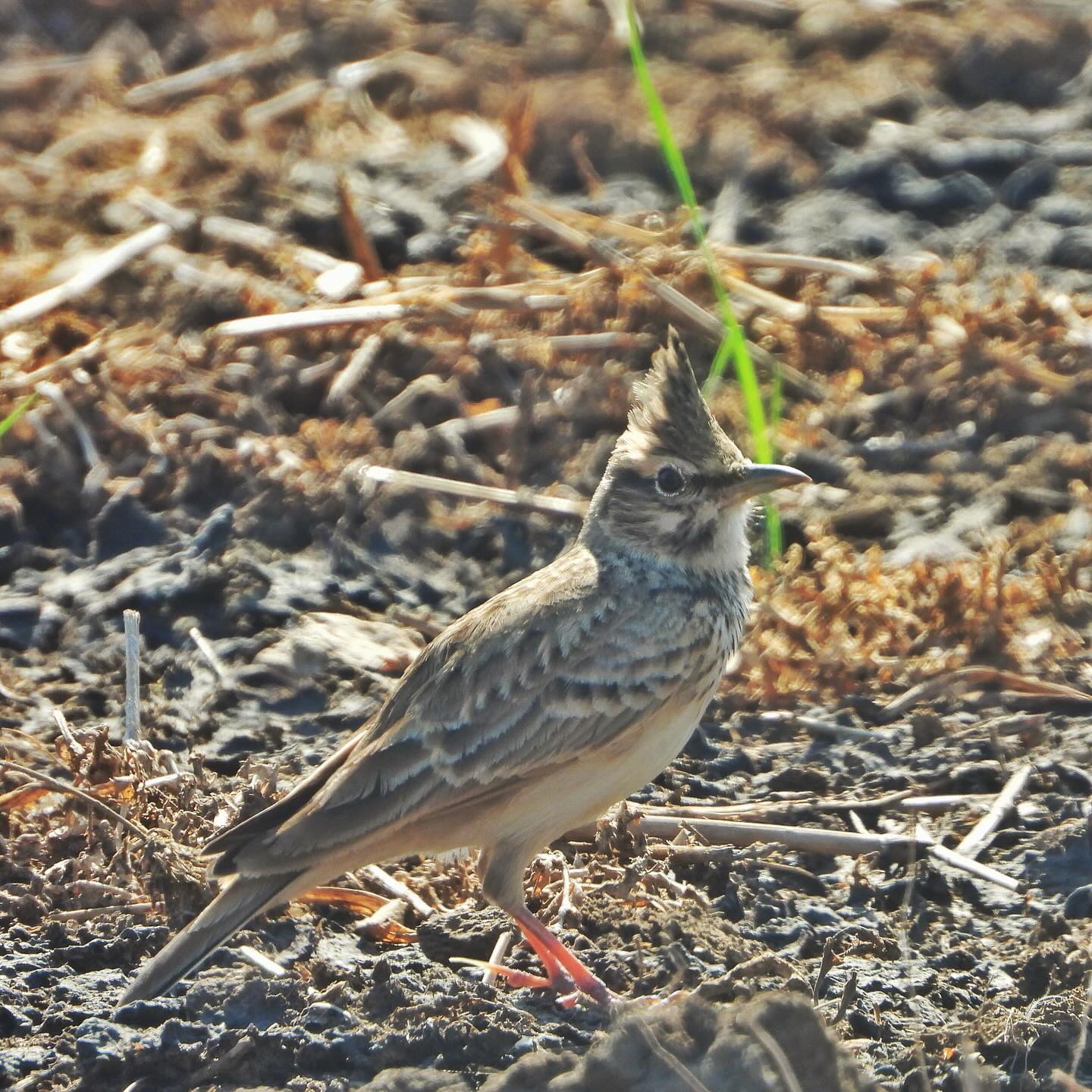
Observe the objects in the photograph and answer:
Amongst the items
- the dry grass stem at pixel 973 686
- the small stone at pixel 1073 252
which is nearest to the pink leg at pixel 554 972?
the dry grass stem at pixel 973 686

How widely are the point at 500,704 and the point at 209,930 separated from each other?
1.05m

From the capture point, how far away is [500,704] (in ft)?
18.0

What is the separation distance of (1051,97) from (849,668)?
5144mm

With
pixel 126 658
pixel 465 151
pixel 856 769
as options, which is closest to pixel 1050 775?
pixel 856 769

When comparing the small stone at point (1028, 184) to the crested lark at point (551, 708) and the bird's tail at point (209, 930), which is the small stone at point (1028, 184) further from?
the bird's tail at point (209, 930)

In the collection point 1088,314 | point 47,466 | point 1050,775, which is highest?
point 47,466

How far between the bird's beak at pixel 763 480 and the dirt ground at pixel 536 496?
106cm

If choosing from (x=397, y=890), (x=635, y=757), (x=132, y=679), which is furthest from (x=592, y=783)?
(x=132, y=679)

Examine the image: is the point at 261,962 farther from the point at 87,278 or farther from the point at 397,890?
the point at 87,278

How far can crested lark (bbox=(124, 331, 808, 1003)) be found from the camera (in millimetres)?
5168

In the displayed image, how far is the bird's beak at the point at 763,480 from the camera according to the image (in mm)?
5836

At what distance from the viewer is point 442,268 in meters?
9.30

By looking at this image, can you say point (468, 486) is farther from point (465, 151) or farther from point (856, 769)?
point (465, 151)

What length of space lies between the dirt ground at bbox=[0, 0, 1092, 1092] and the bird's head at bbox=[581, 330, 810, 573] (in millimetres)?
859
